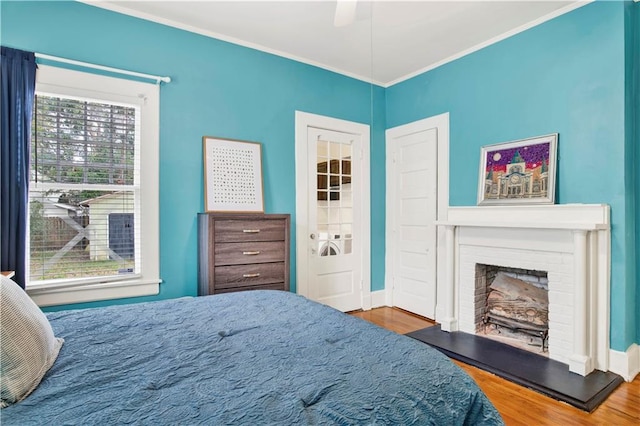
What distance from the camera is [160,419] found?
2.80ft

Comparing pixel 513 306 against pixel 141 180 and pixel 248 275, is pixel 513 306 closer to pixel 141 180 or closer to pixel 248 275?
pixel 248 275

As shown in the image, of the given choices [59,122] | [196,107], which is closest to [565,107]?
[196,107]

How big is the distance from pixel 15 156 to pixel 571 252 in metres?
3.91

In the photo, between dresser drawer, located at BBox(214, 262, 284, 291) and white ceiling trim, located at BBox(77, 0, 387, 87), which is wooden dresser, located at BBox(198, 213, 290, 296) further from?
white ceiling trim, located at BBox(77, 0, 387, 87)

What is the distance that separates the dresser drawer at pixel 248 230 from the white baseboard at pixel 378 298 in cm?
171

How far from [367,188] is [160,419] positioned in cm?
353

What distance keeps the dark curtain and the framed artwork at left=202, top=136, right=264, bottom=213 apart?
1203 mm

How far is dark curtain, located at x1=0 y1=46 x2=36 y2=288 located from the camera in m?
2.23

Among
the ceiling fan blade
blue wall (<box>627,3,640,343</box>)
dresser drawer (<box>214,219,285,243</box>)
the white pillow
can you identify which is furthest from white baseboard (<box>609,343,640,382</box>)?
the white pillow

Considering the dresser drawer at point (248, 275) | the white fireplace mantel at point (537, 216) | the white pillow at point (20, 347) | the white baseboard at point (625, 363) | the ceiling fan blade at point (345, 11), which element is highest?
the ceiling fan blade at point (345, 11)

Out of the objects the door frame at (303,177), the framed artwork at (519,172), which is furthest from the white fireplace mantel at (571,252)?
the door frame at (303,177)

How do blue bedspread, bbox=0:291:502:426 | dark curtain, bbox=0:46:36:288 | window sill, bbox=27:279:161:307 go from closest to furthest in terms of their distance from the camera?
1. blue bedspread, bbox=0:291:502:426
2. dark curtain, bbox=0:46:36:288
3. window sill, bbox=27:279:161:307

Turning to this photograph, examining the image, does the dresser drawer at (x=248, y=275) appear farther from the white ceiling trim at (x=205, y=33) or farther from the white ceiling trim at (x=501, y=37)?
the white ceiling trim at (x=501, y=37)

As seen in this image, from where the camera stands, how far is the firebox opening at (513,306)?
9.58ft
